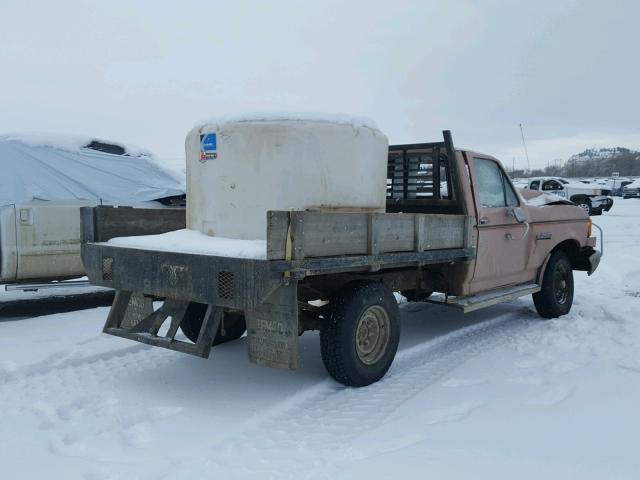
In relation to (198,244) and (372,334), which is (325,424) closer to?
(372,334)

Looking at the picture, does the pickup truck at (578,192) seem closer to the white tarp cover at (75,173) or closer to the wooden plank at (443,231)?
the white tarp cover at (75,173)

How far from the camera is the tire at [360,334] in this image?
14.1ft

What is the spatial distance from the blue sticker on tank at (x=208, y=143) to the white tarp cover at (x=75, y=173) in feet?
11.4

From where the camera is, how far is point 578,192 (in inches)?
1011

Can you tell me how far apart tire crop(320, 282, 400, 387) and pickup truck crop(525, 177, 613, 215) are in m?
21.5

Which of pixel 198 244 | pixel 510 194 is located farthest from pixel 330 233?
pixel 510 194

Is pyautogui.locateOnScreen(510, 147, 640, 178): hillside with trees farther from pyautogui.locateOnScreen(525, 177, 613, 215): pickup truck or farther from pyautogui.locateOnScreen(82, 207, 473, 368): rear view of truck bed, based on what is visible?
pyautogui.locateOnScreen(82, 207, 473, 368): rear view of truck bed

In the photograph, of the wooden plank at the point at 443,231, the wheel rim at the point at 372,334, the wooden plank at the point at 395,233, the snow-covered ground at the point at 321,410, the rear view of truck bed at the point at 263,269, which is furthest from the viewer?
the wooden plank at the point at 443,231

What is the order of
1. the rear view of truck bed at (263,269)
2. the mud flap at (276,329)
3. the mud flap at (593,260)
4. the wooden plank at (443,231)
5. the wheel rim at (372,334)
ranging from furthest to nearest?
1. the mud flap at (593,260)
2. the wooden plank at (443,231)
3. the wheel rim at (372,334)
4. the mud flap at (276,329)
5. the rear view of truck bed at (263,269)

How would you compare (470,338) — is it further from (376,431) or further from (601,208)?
(601,208)

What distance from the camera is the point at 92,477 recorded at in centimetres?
305

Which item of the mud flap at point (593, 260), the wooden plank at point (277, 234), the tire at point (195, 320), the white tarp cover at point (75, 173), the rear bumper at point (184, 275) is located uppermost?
the white tarp cover at point (75, 173)

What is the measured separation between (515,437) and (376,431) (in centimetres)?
83

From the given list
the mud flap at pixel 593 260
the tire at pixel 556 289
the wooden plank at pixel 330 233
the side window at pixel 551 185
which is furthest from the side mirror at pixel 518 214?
the side window at pixel 551 185
